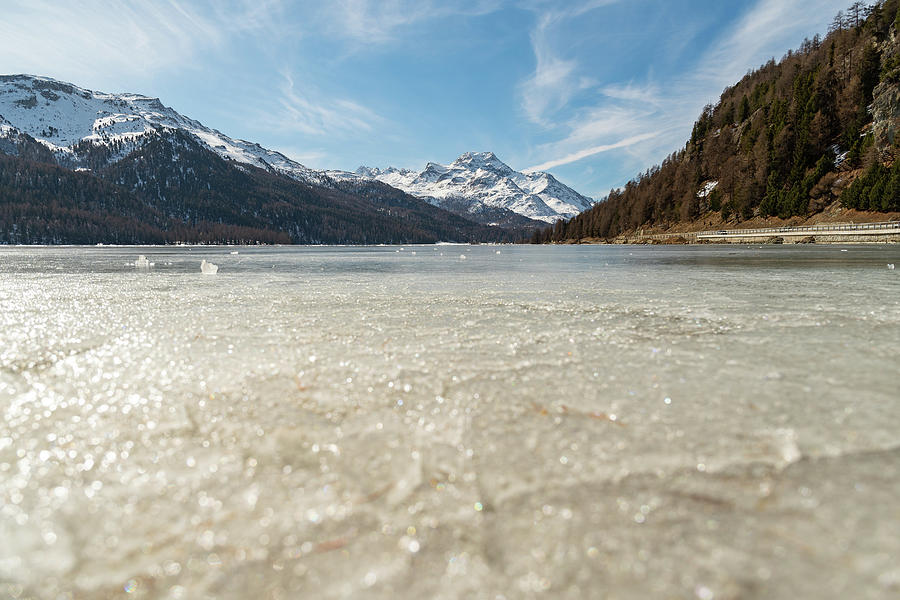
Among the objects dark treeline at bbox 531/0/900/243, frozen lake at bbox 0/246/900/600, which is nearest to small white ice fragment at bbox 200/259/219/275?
frozen lake at bbox 0/246/900/600

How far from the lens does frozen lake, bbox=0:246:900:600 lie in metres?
1.22

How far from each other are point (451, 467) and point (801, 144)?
3883 inches

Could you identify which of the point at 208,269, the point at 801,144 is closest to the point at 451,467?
the point at 208,269

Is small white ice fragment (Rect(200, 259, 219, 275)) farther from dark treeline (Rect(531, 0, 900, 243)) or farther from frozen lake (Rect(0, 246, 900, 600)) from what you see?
dark treeline (Rect(531, 0, 900, 243))

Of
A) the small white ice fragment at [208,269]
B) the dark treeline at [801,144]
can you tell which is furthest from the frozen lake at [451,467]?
the dark treeline at [801,144]

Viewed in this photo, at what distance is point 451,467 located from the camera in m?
1.81

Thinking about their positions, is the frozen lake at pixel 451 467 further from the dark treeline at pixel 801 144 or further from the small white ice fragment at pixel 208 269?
the dark treeline at pixel 801 144

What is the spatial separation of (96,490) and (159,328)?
11.4 feet

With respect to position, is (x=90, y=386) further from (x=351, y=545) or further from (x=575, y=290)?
(x=575, y=290)

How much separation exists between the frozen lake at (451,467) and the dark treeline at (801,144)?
69716 mm

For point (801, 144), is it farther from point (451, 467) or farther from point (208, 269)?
point (451, 467)

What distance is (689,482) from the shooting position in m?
1.63

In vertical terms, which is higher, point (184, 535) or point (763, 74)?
point (763, 74)

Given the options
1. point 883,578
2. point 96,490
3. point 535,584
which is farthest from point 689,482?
point 96,490
